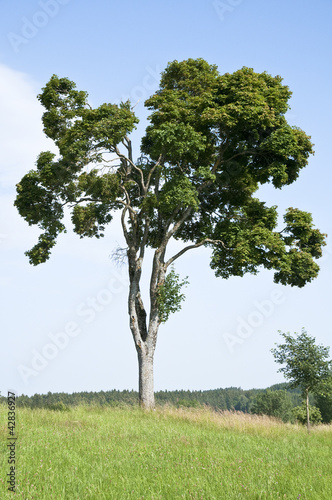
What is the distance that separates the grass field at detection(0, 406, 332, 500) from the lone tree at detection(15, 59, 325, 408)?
654 cm

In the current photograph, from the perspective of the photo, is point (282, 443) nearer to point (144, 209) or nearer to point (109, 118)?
point (144, 209)

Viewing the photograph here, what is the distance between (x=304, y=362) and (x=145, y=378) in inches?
434

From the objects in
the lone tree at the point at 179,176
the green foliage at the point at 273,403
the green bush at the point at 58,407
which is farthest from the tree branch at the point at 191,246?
the green foliage at the point at 273,403

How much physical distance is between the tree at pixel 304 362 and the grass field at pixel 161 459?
1110 cm

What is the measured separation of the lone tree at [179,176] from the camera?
2144 centimetres

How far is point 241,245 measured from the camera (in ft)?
69.8

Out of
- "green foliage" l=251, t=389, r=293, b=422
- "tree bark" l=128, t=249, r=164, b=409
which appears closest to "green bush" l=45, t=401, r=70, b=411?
"tree bark" l=128, t=249, r=164, b=409

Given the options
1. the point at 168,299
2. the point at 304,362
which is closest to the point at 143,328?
the point at 168,299

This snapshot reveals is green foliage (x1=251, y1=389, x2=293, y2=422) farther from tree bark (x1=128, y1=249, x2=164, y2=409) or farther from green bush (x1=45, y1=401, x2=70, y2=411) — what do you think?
green bush (x1=45, y1=401, x2=70, y2=411)

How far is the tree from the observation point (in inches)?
1073

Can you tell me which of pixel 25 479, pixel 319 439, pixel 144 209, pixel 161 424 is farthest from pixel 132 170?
pixel 25 479

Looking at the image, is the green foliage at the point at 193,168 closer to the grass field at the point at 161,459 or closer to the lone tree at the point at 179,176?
the lone tree at the point at 179,176

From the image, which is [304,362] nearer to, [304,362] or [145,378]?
[304,362]

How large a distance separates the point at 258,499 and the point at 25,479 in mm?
4592
